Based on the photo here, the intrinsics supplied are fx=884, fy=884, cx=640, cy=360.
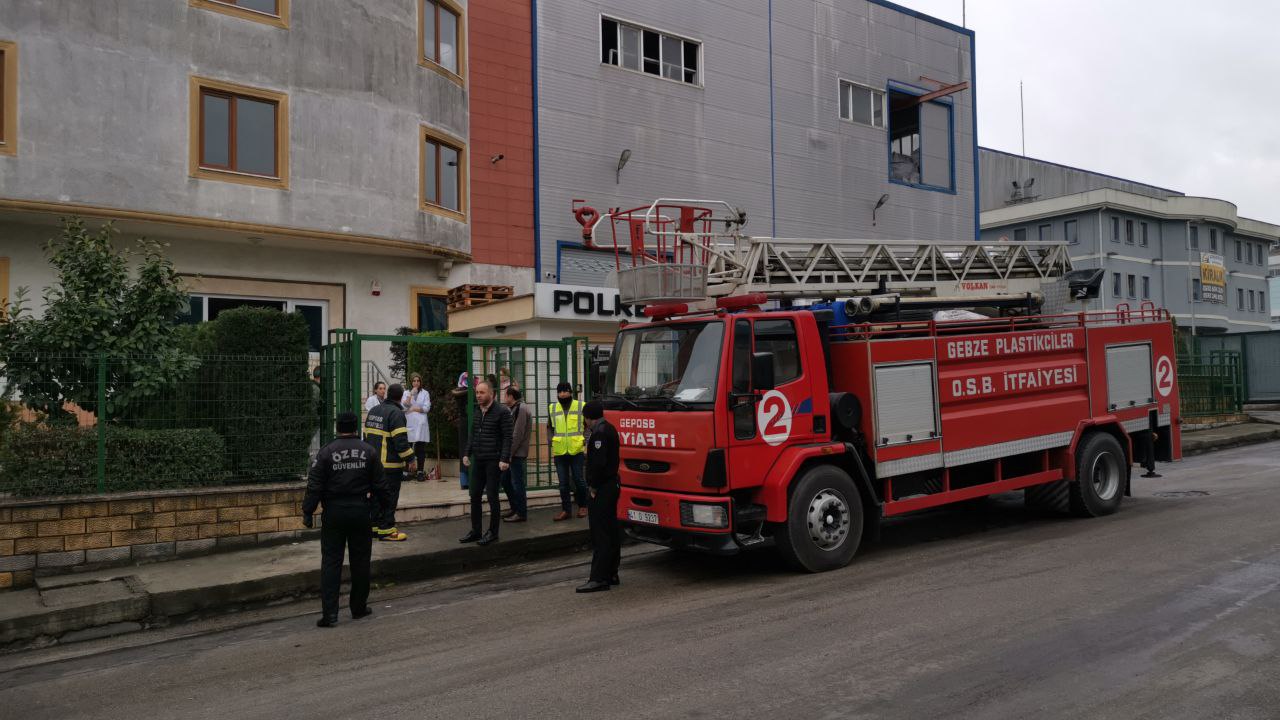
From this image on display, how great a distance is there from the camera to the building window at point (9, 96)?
1423 cm

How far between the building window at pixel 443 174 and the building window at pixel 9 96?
22.8ft

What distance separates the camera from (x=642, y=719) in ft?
15.2

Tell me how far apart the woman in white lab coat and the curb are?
4465mm

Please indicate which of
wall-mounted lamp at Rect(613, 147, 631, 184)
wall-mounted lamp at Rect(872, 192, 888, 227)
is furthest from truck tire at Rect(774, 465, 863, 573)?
wall-mounted lamp at Rect(872, 192, 888, 227)

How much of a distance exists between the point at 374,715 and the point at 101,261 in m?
7.62

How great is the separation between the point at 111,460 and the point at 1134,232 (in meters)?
51.7

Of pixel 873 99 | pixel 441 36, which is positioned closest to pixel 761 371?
pixel 441 36

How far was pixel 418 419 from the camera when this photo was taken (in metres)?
13.6

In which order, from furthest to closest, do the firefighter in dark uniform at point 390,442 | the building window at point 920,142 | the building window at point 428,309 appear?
the building window at point 920,142 < the building window at point 428,309 < the firefighter in dark uniform at point 390,442

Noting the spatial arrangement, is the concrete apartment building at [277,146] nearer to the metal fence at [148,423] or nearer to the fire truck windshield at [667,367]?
the metal fence at [148,423]

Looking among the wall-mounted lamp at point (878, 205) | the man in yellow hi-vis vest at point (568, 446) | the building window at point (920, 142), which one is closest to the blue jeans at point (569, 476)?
the man in yellow hi-vis vest at point (568, 446)

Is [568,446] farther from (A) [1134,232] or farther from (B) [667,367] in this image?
(A) [1134,232]

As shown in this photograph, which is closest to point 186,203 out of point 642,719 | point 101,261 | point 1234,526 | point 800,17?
point 101,261

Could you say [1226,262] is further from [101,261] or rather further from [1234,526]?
[101,261]
